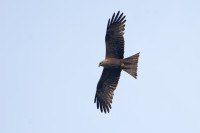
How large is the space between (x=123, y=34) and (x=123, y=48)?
497 mm

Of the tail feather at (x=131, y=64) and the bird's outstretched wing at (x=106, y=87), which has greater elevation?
Answer: the tail feather at (x=131, y=64)

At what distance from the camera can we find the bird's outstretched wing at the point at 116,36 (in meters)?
14.4

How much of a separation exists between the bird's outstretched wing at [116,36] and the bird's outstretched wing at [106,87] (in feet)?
2.70

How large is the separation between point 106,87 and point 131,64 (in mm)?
1719

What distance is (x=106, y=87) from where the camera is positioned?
15.5 m

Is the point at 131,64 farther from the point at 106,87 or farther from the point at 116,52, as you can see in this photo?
the point at 106,87

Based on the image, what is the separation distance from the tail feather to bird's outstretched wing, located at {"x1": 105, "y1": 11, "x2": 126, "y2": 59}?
31cm

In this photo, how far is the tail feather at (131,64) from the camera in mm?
14195

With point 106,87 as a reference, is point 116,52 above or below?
above

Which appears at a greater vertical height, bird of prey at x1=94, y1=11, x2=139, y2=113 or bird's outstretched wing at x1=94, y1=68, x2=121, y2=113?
bird of prey at x1=94, y1=11, x2=139, y2=113

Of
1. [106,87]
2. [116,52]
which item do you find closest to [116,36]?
[116,52]

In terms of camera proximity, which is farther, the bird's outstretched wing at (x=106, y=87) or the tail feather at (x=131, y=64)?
the bird's outstretched wing at (x=106, y=87)

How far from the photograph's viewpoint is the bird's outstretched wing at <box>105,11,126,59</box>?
14360mm

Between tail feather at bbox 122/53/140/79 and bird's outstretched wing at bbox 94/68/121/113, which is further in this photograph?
bird's outstretched wing at bbox 94/68/121/113
